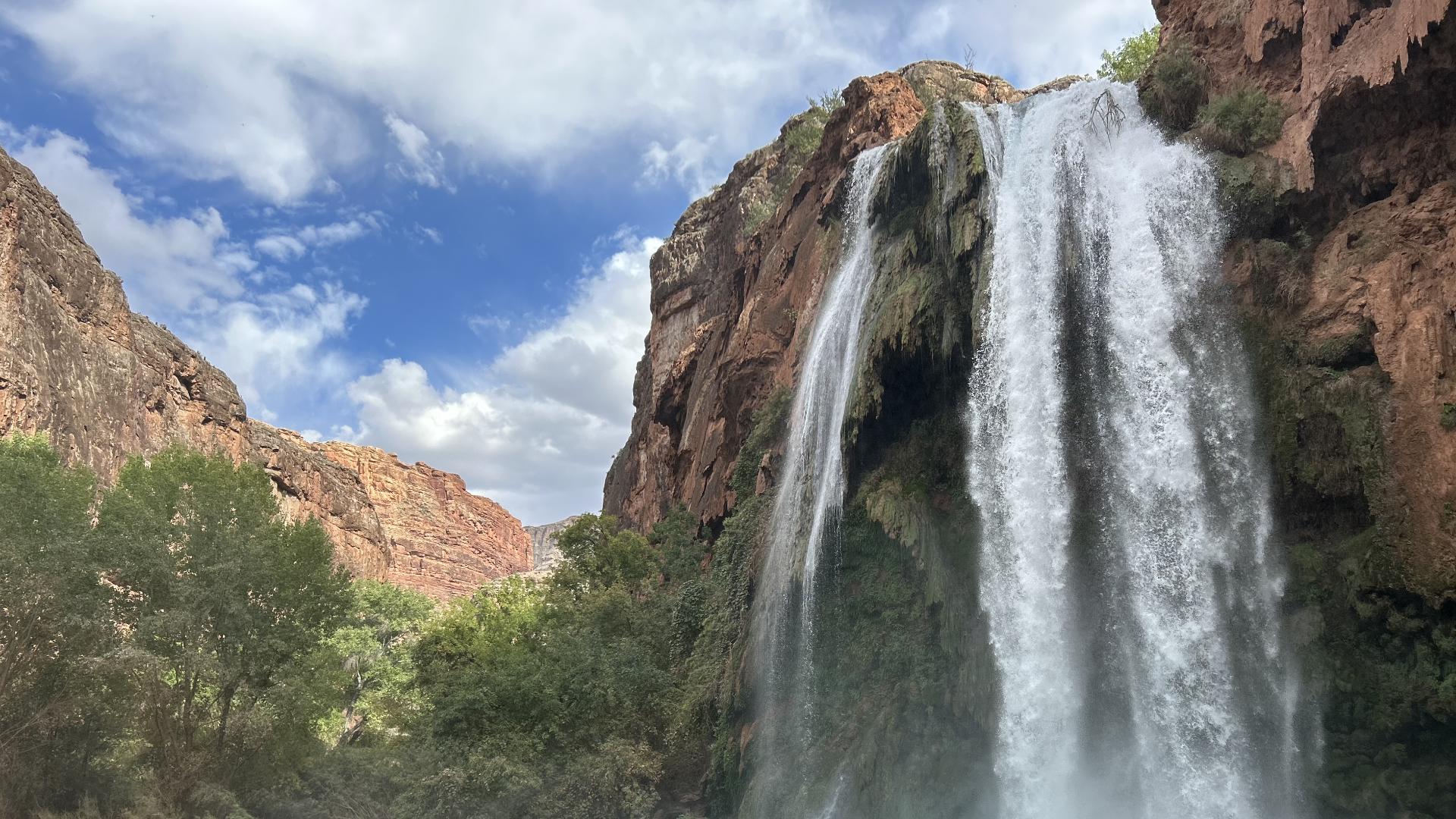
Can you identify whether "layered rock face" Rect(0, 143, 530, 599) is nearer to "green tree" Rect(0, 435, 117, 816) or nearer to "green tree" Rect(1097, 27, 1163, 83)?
"green tree" Rect(0, 435, 117, 816)

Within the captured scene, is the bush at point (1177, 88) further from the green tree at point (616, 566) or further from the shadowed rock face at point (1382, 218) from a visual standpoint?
the green tree at point (616, 566)

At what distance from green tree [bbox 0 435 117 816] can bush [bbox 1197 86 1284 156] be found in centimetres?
2411

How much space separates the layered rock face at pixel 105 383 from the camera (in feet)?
138

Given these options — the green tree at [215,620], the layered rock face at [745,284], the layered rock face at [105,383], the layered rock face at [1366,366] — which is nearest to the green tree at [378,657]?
the green tree at [215,620]

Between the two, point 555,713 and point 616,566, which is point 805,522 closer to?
point 555,713

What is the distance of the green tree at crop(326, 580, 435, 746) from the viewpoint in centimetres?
3391

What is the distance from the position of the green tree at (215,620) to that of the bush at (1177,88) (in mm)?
22733

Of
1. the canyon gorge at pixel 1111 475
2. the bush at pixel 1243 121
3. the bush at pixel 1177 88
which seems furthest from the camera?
the bush at pixel 1177 88

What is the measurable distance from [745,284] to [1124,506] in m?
21.3

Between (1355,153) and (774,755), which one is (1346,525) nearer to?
(1355,153)

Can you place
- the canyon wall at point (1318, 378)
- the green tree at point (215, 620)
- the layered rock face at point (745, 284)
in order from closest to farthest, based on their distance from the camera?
the canyon wall at point (1318, 378) → the green tree at point (215, 620) → the layered rock face at point (745, 284)

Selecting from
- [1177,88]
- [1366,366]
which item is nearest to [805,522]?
[1366,366]

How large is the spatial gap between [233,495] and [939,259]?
726 inches

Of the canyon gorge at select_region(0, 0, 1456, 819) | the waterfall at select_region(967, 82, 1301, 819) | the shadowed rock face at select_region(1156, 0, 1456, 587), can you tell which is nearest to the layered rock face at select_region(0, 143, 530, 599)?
the canyon gorge at select_region(0, 0, 1456, 819)
